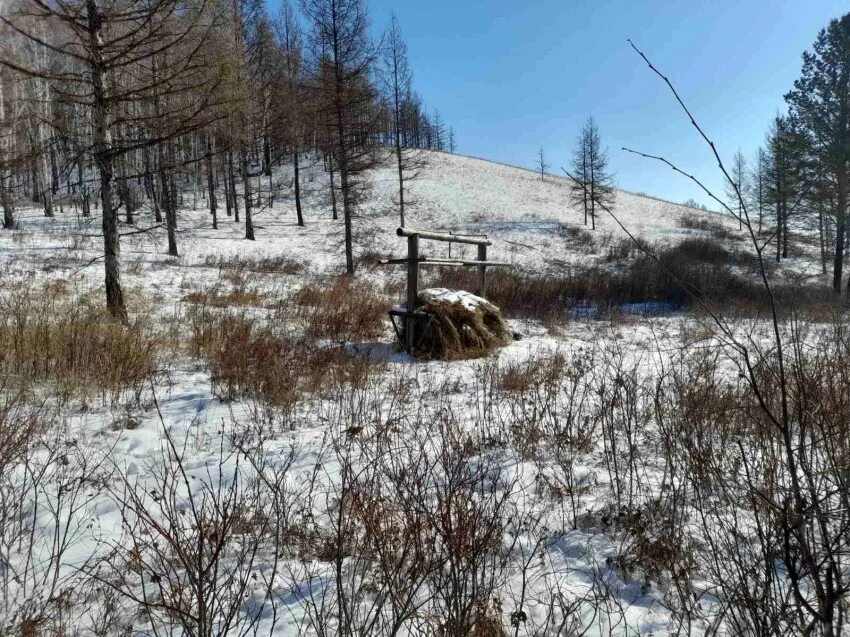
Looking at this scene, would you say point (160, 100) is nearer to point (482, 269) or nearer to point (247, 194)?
point (247, 194)

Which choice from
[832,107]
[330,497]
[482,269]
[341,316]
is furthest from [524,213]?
[330,497]

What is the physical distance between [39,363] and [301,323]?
3347 mm

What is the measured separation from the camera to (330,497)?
7.91 ft

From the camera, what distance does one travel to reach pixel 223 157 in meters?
21.4

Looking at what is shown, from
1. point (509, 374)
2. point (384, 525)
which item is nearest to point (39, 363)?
point (384, 525)

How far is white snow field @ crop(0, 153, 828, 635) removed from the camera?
1.56 meters

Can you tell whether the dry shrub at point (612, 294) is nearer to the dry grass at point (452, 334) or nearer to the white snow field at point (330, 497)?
the white snow field at point (330, 497)

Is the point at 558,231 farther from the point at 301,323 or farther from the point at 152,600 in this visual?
the point at 152,600

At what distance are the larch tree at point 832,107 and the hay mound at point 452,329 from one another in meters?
16.0

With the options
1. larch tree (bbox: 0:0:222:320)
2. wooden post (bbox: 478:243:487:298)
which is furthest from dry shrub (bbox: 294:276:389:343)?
larch tree (bbox: 0:0:222:320)

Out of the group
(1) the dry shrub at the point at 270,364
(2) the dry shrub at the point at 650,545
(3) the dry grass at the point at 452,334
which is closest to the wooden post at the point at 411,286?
(3) the dry grass at the point at 452,334

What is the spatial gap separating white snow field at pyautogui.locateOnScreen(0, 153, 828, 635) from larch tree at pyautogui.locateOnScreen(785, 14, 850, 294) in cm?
1288

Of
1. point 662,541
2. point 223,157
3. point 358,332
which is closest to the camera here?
point 662,541

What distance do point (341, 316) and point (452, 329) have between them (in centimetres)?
199
